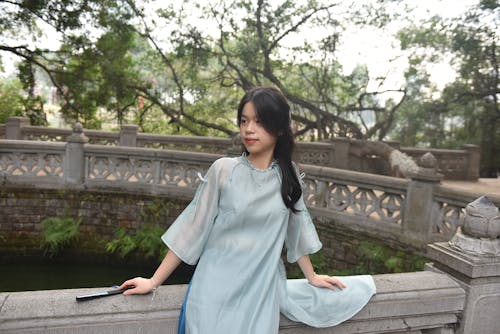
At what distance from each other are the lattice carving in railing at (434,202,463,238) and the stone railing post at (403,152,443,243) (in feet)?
0.20

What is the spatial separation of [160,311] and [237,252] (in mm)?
423

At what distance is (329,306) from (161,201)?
5.96 meters

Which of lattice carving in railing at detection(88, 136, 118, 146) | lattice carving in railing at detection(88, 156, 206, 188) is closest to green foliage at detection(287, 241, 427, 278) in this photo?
lattice carving in railing at detection(88, 156, 206, 188)

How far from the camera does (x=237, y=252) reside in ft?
5.57

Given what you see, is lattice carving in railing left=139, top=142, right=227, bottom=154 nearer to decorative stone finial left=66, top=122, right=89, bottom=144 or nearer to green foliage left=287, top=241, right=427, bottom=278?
decorative stone finial left=66, top=122, right=89, bottom=144

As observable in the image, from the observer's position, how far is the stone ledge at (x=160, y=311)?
1610mm

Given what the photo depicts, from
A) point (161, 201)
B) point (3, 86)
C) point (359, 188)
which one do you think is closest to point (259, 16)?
point (161, 201)

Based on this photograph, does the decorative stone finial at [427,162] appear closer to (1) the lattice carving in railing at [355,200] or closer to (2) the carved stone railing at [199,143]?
(1) the lattice carving in railing at [355,200]

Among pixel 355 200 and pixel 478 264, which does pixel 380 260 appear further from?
pixel 478 264

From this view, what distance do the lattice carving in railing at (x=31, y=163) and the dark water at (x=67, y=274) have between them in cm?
162

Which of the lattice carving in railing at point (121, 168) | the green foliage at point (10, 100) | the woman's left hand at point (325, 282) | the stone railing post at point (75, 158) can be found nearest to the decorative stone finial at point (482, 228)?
the woman's left hand at point (325, 282)

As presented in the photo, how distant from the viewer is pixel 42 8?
962cm

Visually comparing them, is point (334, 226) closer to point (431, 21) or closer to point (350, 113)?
point (350, 113)

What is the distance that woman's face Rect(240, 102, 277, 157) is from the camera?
1717mm
